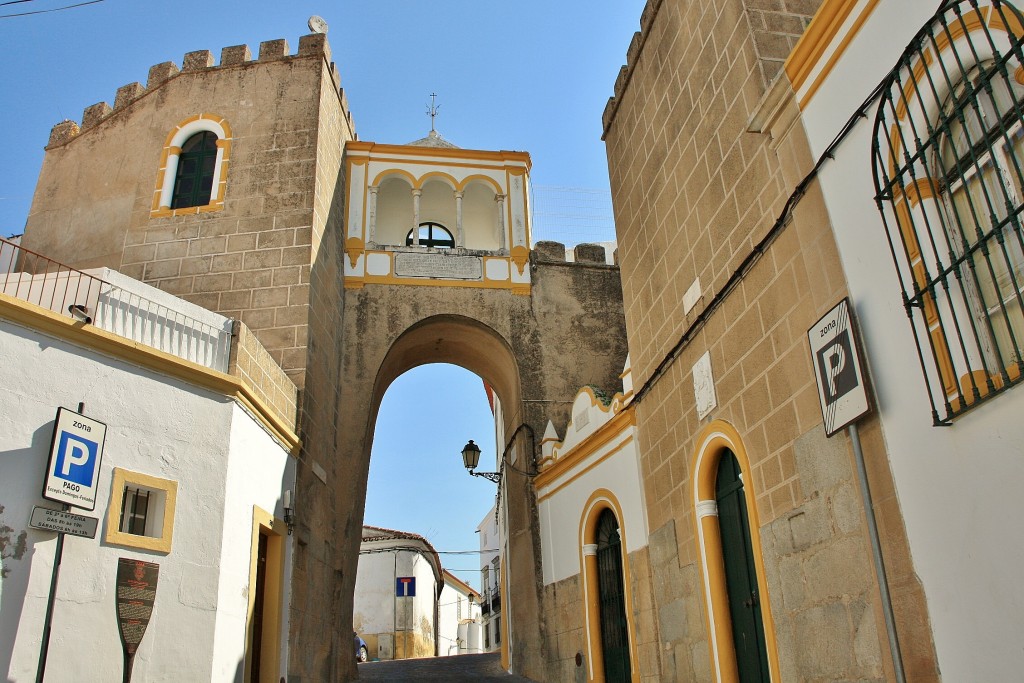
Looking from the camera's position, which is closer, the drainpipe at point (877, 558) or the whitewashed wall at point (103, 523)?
the drainpipe at point (877, 558)

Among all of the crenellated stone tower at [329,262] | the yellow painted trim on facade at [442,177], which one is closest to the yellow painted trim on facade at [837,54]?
the crenellated stone tower at [329,262]

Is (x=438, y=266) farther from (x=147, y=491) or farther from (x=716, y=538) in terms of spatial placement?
(x=716, y=538)

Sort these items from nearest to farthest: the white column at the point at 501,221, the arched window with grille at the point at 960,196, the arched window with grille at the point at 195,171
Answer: the arched window with grille at the point at 960,196 → the arched window with grille at the point at 195,171 → the white column at the point at 501,221

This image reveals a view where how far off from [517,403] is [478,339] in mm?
1460

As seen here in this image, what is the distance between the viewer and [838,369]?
4.62 metres

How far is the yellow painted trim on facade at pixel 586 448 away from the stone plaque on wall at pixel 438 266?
12.4 feet

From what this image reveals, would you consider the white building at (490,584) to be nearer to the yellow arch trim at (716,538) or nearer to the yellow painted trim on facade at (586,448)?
the yellow painted trim on facade at (586,448)

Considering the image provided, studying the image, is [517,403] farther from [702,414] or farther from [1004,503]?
[1004,503]

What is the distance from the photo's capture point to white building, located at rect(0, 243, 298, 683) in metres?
5.75

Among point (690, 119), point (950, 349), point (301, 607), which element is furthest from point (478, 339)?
point (950, 349)

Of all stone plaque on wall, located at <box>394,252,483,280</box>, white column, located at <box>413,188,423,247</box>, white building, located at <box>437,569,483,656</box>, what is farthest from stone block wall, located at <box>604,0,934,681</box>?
white building, located at <box>437,569,483,656</box>

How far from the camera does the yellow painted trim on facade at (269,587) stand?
25.6 ft

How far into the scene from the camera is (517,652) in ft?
42.4

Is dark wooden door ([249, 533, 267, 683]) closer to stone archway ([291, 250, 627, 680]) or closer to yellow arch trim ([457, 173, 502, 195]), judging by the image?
stone archway ([291, 250, 627, 680])
